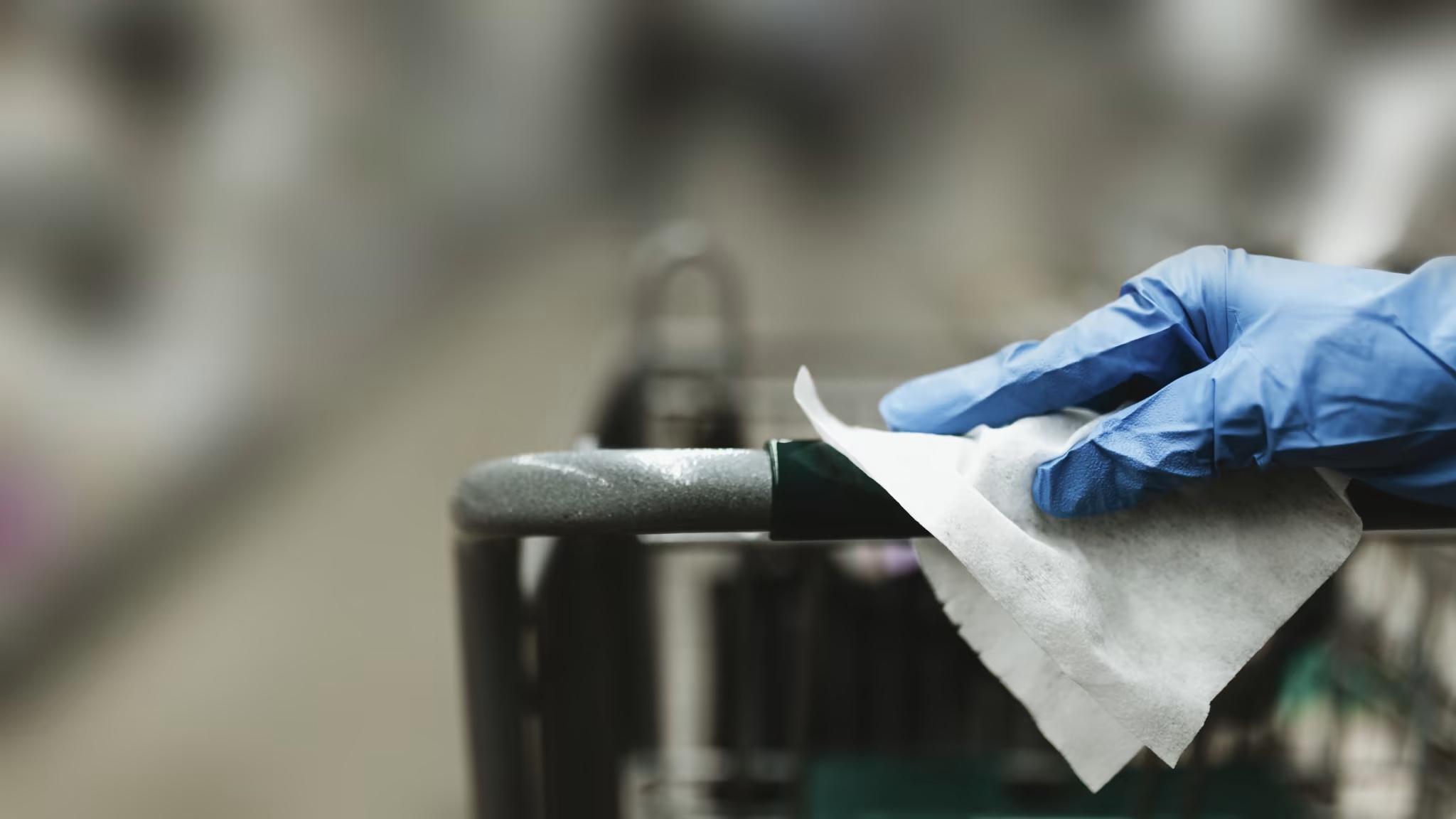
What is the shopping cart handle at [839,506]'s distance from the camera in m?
0.50

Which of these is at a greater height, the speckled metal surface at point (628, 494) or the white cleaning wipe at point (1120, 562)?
the speckled metal surface at point (628, 494)

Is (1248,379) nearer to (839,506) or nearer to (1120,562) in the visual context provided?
(1120,562)

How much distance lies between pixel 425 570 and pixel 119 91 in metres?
3.11

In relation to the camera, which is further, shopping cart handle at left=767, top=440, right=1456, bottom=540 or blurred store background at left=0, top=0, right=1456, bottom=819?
blurred store background at left=0, top=0, right=1456, bottom=819

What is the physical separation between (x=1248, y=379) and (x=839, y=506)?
0.79 ft

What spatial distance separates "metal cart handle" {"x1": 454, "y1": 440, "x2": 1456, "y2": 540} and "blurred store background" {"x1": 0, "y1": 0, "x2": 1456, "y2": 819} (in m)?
0.51

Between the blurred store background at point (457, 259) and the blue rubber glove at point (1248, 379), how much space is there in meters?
0.33

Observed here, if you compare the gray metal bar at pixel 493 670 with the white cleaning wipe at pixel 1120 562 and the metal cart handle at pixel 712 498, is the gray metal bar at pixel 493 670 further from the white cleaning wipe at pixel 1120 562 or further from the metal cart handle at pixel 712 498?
the white cleaning wipe at pixel 1120 562

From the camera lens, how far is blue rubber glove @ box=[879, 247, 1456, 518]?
18.4 inches

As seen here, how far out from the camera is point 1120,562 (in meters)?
0.52

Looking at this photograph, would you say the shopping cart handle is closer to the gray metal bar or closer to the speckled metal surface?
the speckled metal surface

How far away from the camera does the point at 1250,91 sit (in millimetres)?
3297

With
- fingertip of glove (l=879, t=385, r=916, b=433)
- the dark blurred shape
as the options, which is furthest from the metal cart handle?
the dark blurred shape

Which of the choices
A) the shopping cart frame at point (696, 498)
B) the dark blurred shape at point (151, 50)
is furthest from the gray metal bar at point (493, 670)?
the dark blurred shape at point (151, 50)
